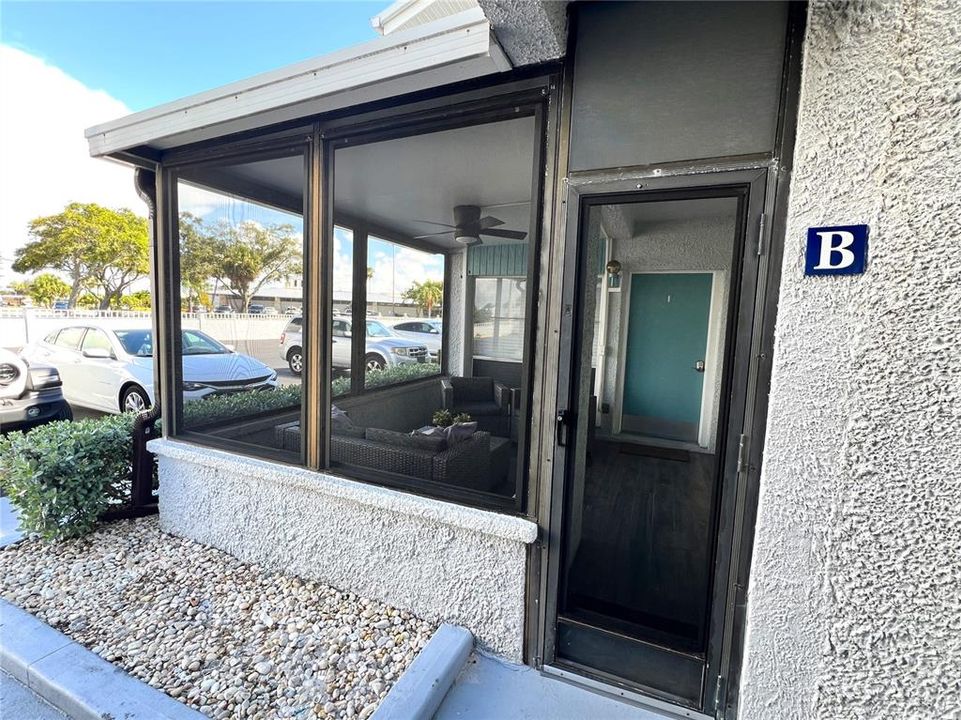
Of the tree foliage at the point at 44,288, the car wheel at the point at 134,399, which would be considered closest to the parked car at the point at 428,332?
the car wheel at the point at 134,399

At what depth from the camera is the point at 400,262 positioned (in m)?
5.00

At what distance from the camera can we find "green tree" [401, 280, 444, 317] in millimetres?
5160

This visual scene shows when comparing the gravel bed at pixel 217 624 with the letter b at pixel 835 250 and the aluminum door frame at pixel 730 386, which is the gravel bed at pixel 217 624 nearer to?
the aluminum door frame at pixel 730 386

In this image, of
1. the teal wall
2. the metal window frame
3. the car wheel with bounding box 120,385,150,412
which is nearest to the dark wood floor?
the metal window frame

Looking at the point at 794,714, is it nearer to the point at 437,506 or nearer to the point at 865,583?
the point at 865,583

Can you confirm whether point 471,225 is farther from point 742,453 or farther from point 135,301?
point 135,301

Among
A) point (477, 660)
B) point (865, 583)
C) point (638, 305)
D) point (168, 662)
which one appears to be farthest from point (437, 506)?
point (638, 305)

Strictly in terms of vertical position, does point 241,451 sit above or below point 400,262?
below

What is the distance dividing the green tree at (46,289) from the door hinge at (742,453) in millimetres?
28377

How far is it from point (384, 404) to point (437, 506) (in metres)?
2.42

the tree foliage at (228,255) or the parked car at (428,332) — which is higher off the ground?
the tree foliage at (228,255)

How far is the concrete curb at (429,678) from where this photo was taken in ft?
5.62

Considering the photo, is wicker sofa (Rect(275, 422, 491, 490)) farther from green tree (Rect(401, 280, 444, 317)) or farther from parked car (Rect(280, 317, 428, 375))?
green tree (Rect(401, 280, 444, 317))

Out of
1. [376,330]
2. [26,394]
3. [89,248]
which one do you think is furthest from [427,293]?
[89,248]
